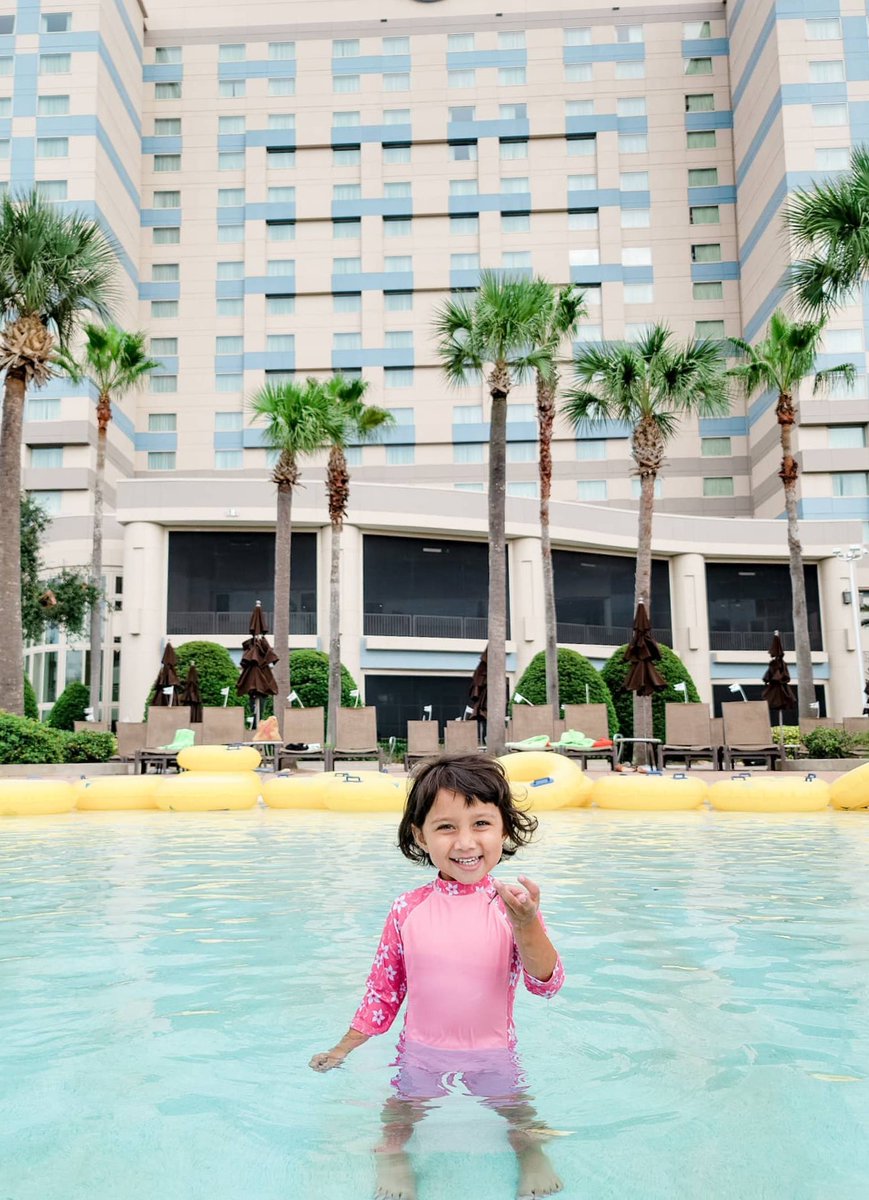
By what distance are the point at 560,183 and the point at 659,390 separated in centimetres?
3328

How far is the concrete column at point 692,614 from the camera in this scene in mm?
37875

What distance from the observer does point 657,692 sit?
1247 inches

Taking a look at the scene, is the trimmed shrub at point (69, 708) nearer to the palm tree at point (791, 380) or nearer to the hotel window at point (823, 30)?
the palm tree at point (791, 380)

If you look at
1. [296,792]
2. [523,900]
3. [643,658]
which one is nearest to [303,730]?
[643,658]

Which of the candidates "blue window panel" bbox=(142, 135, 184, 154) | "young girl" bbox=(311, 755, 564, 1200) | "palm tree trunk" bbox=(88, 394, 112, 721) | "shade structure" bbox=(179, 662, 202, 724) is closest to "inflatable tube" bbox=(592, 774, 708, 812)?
"young girl" bbox=(311, 755, 564, 1200)

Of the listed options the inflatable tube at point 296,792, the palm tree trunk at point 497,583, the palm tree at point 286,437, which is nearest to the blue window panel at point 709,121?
the palm tree at point 286,437

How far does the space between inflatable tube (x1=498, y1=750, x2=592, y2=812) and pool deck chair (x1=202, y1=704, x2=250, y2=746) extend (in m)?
8.35

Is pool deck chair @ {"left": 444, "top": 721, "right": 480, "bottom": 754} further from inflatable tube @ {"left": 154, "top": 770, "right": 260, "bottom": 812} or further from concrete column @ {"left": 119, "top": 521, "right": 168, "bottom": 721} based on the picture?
concrete column @ {"left": 119, "top": 521, "right": 168, "bottom": 721}

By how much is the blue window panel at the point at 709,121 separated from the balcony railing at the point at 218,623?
3756cm

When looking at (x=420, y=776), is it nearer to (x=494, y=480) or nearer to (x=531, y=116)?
(x=494, y=480)

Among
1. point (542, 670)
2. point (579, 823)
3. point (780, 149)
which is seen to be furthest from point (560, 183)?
point (579, 823)

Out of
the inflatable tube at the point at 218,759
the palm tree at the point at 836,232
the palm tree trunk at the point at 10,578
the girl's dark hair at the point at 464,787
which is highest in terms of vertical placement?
the palm tree at the point at 836,232

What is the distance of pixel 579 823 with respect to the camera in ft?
39.5

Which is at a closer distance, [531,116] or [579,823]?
[579,823]
